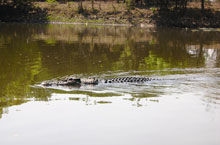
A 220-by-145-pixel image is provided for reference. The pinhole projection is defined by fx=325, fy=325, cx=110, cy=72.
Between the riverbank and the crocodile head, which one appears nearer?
the crocodile head

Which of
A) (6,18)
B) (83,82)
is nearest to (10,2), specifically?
(6,18)

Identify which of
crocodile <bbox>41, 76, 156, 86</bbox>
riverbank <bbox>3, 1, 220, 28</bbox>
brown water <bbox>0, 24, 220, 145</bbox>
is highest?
riverbank <bbox>3, 1, 220, 28</bbox>

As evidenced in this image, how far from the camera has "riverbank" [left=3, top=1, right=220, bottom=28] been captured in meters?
50.4

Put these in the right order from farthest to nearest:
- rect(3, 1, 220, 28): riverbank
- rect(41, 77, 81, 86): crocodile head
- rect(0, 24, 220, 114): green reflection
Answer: rect(3, 1, 220, 28): riverbank
rect(41, 77, 81, 86): crocodile head
rect(0, 24, 220, 114): green reflection

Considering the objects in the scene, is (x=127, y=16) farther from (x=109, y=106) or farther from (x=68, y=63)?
(x=109, y=106)

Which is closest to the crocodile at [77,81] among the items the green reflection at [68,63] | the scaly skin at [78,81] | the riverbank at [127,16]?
the scaly skin at [78,81]

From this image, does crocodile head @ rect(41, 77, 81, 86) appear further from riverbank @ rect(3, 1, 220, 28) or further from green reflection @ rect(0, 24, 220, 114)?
riverbank @ rect(3, 1, 220, 28)

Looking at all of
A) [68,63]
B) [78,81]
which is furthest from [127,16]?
[78,81]

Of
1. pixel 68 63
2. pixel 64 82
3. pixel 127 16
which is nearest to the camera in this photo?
pixel 64 82

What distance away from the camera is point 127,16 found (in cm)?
5400

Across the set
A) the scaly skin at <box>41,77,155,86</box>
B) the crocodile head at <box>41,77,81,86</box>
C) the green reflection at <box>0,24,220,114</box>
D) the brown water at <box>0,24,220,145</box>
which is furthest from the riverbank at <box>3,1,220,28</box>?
the crocodile head at <box>41,77,81,86</box>

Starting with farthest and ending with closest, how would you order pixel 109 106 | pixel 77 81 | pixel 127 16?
pixel 127 16 < pixel 77 81 < pixel 109 106

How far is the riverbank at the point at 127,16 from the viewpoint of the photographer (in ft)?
165

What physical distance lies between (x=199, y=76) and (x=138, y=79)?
319 cm
